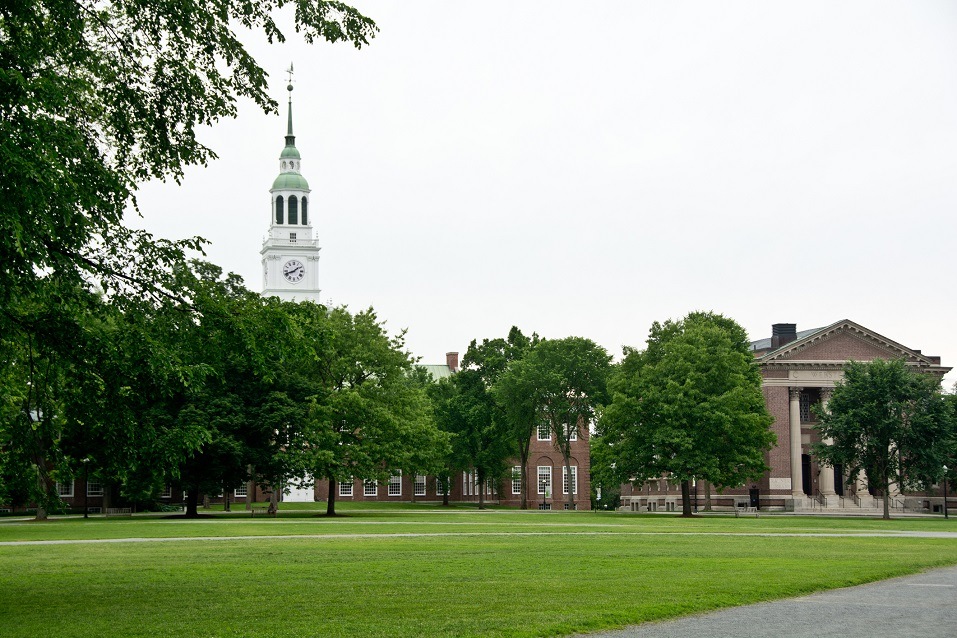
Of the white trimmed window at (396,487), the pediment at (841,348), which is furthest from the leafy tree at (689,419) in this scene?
the white trimmed window at (396,487)

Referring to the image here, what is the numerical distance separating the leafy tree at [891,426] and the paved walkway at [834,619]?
50.1 metres

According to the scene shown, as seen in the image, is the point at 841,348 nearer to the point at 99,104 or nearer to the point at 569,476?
the point at 569,476

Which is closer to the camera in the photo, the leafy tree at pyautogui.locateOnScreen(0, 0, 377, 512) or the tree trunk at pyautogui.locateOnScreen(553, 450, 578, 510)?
the leafy tree at pyautogui.locateOnScreen(0, 0, 377, 512)

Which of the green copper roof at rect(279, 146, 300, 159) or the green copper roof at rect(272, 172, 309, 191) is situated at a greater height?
the green copper roof at rect(279, 146, 300, 159)

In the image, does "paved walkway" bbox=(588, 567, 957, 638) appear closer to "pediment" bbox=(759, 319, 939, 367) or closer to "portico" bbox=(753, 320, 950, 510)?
"portico" bbox=(753, 320, 950, 510)

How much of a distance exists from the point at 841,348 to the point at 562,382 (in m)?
25.8

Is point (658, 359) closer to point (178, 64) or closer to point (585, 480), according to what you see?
point (585, 480)

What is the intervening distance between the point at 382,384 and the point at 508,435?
931 inches

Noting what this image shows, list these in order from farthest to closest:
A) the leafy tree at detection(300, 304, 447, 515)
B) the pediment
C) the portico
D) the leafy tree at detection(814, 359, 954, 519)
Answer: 1. the pediment
2. the portico
3. the leafy tree at detection(814, 359, 954, 519)
4. the leafy tree at detection(300, 304, 447, 515)

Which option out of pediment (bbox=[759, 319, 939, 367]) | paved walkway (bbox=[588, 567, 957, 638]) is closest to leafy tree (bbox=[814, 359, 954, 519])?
pediment (bbox=[759, 319, 939, 367])

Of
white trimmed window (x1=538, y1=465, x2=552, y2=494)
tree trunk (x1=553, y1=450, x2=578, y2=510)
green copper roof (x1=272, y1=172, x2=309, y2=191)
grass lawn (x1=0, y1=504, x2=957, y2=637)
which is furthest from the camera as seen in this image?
green copper roof (x1=272, y1=172, x2=309, y2=191)

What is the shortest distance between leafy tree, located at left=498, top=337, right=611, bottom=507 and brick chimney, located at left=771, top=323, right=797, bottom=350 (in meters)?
22.1

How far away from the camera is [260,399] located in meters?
59.6

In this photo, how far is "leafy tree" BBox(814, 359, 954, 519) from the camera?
65.0 meters
